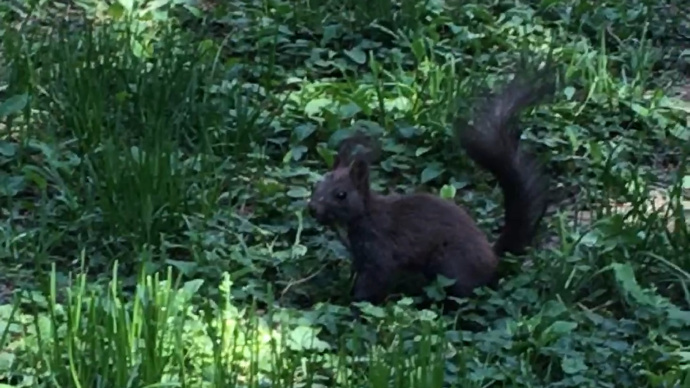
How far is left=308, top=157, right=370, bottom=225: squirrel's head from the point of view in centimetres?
421

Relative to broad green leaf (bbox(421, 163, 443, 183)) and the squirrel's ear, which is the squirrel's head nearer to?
the squirrel's ear

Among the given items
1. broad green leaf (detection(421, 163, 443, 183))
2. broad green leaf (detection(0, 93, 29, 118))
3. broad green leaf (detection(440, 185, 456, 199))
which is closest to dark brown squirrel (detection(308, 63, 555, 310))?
broad green leaf (detection(440, 185, 456, 199))

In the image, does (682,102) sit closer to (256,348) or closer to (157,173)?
(157,173)

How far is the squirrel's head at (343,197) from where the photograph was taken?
4.21 metres

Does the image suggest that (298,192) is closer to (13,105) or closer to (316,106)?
(316,106)

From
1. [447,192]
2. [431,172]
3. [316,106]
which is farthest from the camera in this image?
[316,106]

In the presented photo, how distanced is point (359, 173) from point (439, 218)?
26 cm

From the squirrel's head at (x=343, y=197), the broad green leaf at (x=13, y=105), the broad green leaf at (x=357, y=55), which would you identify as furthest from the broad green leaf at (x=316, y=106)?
the squirrel's head at (x=343, y=197)

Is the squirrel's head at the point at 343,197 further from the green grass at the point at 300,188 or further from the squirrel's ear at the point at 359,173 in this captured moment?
the green grass at the point at 300,188

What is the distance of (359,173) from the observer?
166 inches

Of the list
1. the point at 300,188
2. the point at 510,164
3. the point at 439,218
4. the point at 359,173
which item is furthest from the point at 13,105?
the point at 510,164

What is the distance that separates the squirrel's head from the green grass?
216mm

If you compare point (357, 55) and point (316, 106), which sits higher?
point (357, 55)

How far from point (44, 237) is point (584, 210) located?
5.47ft
